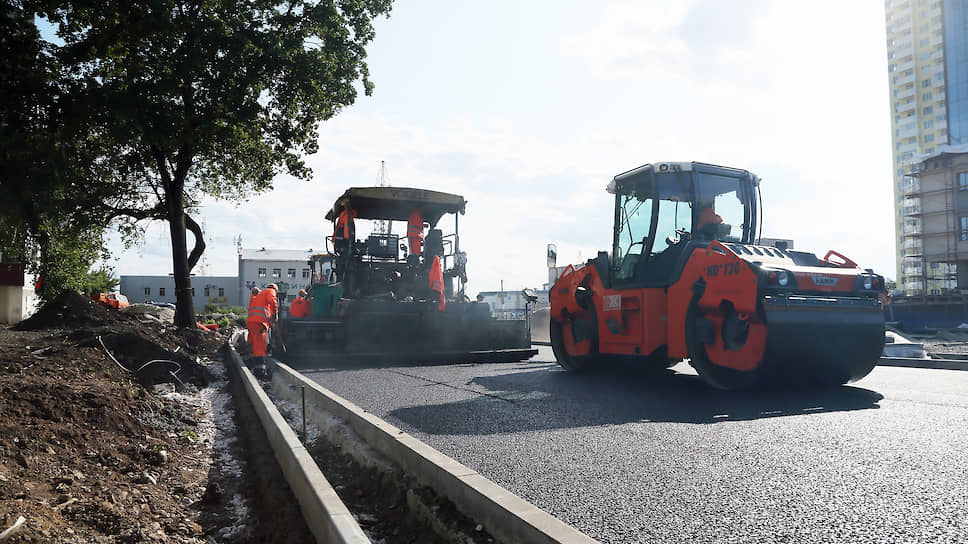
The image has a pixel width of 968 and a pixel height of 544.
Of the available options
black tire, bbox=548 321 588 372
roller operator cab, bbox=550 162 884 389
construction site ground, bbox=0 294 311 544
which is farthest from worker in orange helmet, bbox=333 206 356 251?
construction site ground, bbox=0 294 311 544

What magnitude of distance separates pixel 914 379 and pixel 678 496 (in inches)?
250

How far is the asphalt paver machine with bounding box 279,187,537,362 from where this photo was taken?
460 inches

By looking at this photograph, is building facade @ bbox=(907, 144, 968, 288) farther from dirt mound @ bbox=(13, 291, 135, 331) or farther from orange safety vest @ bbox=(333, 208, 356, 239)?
dirt mound @ bbox=(13, 291, 135, 331)

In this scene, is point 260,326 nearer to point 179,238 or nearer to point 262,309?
point 262,309

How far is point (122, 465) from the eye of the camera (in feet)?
14.4

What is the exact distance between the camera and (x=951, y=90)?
7431cm

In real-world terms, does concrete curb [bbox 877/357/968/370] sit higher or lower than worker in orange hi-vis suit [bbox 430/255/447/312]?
lower

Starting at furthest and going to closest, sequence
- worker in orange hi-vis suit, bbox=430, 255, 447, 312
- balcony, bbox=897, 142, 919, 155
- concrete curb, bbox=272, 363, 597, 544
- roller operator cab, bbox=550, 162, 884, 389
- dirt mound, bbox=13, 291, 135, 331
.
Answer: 1. balcony, bbox=897, 142, 919, 155
2. dirt mound, bbox=13, 291, 135, 331
3. worker in orange hi-vis suit, bbox=430, 255, 447, 312
4. roller operator cab, bbox=550, 162, 884, 389
5. concrete curb, bbox=272, 363, 597, 544

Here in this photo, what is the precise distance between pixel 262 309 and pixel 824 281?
7.51m

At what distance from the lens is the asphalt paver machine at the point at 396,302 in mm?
11680

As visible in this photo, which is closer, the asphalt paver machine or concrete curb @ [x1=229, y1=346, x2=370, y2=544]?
concrete curb @ [x1=229, y1=346, x2=370, y2=544]

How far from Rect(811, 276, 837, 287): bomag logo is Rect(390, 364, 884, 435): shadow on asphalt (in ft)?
3.56

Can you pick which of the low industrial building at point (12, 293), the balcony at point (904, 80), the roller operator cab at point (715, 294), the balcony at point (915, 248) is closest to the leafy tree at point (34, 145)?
the low industrial building at point (12, 293)

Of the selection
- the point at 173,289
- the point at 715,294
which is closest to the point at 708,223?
the point at 715,294
